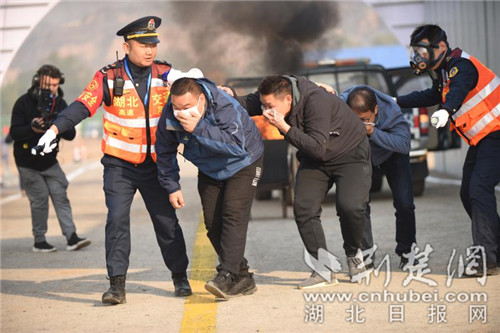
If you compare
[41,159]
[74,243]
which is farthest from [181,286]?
[41,159]

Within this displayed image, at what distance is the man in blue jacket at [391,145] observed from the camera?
22.9 ft

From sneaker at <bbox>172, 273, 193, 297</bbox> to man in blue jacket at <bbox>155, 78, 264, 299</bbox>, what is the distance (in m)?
0.38

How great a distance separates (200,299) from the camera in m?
6.58

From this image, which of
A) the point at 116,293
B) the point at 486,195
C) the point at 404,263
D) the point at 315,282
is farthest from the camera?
the point at 404,263

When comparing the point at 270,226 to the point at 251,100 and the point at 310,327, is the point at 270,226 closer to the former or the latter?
the point at 251,100

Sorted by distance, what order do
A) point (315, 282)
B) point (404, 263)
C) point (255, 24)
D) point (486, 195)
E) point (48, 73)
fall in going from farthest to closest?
1. point (255, 24)
2. point (48, 73)
3. point (404, 263)
4. point (486, 195)
5. point (315, 282)

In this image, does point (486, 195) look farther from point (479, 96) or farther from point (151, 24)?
point (151, 24)

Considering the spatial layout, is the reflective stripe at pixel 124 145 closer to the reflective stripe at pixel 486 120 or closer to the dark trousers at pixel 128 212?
the dark trousers at pixel 128 212

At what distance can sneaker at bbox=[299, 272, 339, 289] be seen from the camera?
21.8 feet

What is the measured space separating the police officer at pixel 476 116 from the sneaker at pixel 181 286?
6.91 feet

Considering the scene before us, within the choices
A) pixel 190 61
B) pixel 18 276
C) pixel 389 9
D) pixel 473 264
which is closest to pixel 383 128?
pixel 473 264

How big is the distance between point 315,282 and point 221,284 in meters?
0.74

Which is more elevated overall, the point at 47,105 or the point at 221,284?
the point at 47,105

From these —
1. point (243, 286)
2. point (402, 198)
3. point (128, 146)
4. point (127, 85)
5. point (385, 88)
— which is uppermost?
point (127, 85)
